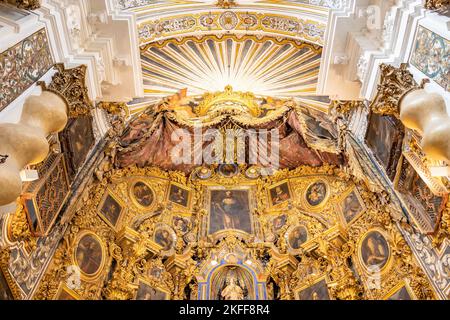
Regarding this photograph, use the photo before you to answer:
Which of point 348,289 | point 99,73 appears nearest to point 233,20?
point 99,73

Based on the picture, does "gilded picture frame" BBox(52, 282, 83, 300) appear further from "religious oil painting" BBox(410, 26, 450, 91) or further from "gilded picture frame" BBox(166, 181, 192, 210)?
"religious oil painting" BBox(410, 26, 450, 91)

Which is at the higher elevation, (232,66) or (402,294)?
(232,66)

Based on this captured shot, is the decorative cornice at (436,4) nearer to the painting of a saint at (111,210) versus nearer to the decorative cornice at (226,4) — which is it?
the decorative cornice at (226,4)

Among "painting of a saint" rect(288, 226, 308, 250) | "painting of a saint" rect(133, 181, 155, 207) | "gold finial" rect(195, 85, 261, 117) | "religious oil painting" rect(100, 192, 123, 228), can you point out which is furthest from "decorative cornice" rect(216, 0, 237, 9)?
"painting of a saint" rect(288, 226, 308, 250)

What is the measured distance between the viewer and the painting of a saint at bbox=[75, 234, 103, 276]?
704 cm

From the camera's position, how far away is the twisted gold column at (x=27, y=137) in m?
3.53

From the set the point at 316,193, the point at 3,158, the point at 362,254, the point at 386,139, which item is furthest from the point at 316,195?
the point at 3,158

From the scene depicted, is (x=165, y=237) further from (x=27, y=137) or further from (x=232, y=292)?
(x=27, y=137)

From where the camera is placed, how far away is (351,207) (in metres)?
8.50

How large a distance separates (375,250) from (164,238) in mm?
4863

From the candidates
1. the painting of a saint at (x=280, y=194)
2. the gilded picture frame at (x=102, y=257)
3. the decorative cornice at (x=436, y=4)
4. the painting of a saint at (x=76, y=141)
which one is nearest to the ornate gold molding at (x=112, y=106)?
the painting of a saint at (x=76, y=141)

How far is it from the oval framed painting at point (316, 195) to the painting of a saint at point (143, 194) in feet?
13.2

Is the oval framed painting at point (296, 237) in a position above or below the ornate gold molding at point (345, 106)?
below
